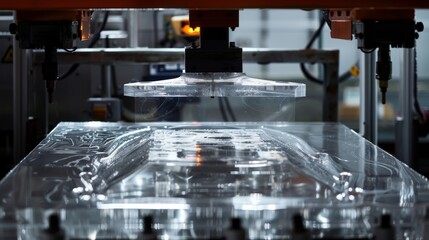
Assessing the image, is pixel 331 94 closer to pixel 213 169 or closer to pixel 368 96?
pixel 368 96

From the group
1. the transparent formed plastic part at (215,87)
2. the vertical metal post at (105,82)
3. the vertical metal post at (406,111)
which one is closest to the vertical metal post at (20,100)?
the vertical metal post at (105,82)

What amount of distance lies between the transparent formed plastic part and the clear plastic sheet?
0.36 feet

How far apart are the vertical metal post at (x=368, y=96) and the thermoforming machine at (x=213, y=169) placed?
0.97 meters

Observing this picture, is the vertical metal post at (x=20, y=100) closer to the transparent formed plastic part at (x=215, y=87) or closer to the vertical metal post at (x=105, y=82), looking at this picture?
the vertical metal post at (x=105, y=82)

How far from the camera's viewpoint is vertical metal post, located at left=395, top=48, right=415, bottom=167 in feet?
11.2

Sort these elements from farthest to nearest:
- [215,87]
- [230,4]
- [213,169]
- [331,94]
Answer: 1. [331,94]
2. [215,87]
3. [213,169]
4. [230,4]

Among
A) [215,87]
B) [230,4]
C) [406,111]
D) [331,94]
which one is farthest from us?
[406,111]

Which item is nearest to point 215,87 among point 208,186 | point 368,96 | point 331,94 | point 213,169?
point 213,169

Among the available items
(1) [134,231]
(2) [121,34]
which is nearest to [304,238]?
(1) [134,231]

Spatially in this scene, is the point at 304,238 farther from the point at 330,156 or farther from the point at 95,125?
the point at 95,125

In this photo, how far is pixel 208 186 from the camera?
1.49m

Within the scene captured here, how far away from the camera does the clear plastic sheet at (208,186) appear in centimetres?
125

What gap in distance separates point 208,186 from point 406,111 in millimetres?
2112

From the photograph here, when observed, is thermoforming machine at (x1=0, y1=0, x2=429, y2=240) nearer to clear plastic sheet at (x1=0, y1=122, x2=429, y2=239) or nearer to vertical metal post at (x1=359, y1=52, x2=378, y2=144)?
clear plastic sheet at (x1=0, y1=122, x2=429, y2=239)
